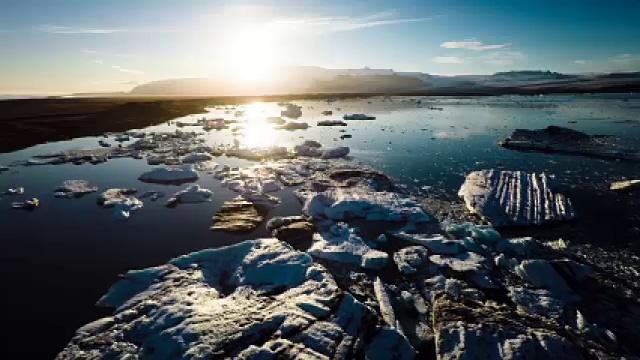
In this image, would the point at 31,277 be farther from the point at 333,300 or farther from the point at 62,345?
the point at 333,300

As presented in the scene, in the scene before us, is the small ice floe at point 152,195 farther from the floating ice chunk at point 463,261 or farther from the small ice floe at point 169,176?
the floating ice chunk at point 463,261

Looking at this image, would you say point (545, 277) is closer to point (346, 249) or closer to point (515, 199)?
point (346, 249)

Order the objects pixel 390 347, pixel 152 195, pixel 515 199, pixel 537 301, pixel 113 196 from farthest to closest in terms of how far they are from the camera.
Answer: pixel 152 195, pixel 113 196, pixel 515 199, pixel 537 301, pixel 390 347

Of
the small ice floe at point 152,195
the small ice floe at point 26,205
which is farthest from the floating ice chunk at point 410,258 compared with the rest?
the small ice floe at point 26,205

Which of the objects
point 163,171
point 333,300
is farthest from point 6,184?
point 333,300

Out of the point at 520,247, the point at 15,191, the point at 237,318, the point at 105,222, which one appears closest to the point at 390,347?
the point at 237,318

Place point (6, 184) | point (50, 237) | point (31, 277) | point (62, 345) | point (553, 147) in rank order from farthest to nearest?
point (553, 147) → point (6, 184) → point (50, 237) → point (31, 277) → point (62, 345)
